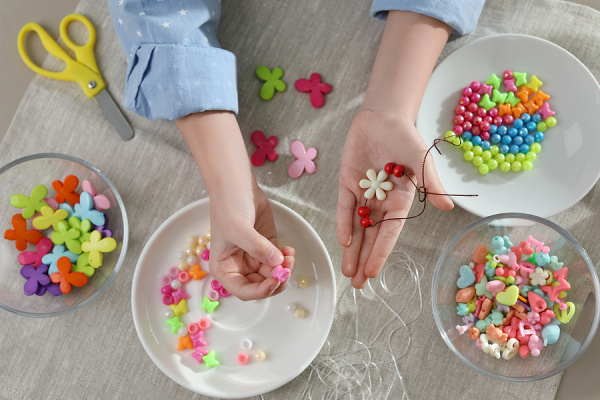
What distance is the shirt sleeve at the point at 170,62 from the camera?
2.93 ft

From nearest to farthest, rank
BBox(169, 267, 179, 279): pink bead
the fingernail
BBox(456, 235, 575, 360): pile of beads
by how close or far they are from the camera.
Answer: the fingernail → BBox(456, 235, 575, 360): pile of beads → BBox(169, 267, 179, 279): pink bead

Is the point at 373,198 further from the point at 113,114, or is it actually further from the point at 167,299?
the point at 113,114

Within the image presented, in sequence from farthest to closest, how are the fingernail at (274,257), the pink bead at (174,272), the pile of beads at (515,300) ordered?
1. the pink bead at (174,272)
2. the pile of beads at (515,300)
3. the fingernail at (274,257)

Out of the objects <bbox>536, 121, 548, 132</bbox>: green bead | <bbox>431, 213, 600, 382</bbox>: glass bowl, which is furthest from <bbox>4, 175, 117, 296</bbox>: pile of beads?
<bbox>536, 121, 548, 132</bbox>: green bead

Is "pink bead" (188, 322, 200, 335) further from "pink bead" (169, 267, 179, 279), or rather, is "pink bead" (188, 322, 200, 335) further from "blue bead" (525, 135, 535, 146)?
"blue bead" (525, 135, 535, 146)

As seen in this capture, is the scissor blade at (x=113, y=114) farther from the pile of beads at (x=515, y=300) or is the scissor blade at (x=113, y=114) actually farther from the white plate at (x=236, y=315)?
the pile of beads at (x=515, y=300)

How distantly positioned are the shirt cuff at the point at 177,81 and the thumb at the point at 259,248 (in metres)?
0.25

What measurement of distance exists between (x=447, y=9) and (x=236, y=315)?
71cm

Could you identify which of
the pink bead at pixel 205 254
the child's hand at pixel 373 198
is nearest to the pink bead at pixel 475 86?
the child's hand at pixel 373 198

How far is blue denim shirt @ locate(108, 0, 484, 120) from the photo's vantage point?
89 centimetres

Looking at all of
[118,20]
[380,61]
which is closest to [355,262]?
[380,61]

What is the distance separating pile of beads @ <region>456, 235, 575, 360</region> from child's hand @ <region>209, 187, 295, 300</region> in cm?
37

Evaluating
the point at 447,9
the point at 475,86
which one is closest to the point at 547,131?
the point at 475,86

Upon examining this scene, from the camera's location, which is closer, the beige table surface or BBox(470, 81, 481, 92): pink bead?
BBox(470, 81, 481, 92): pink bead
